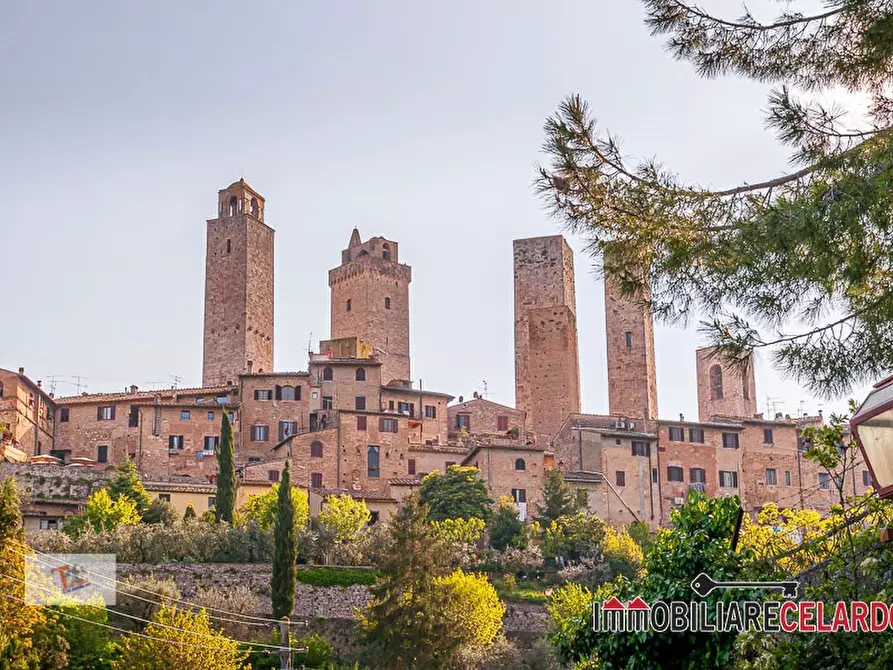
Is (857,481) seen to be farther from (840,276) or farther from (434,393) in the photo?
(840,276)

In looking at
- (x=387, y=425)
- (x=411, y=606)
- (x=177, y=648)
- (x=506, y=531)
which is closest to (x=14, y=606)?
(x=177, y=648)

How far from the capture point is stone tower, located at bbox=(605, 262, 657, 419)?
60750 mm

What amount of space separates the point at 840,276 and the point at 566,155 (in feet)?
9.42

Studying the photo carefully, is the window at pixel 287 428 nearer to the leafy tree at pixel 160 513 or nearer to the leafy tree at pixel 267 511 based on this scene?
the leafy tree at pixel 267 511

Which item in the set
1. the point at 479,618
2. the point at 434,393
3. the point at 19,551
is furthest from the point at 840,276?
the point at 434,393

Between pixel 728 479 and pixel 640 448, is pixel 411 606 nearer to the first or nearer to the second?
pixel 640 448

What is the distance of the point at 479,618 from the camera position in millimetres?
35875

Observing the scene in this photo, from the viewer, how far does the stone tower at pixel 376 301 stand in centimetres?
6725

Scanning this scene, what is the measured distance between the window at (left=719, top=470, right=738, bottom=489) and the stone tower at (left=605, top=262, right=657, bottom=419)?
5325 mm

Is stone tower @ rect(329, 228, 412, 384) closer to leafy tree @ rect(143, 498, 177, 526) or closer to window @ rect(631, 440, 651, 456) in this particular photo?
window @ rect(631, 440, 651, 456)

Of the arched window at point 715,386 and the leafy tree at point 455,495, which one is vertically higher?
the arched window at point 715,386

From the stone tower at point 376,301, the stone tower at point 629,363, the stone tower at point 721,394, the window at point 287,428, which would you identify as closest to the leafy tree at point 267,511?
the window at point 287,428

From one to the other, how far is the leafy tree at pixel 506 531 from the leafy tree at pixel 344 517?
4.48 meters

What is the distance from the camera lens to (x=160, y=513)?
44.1 metres
